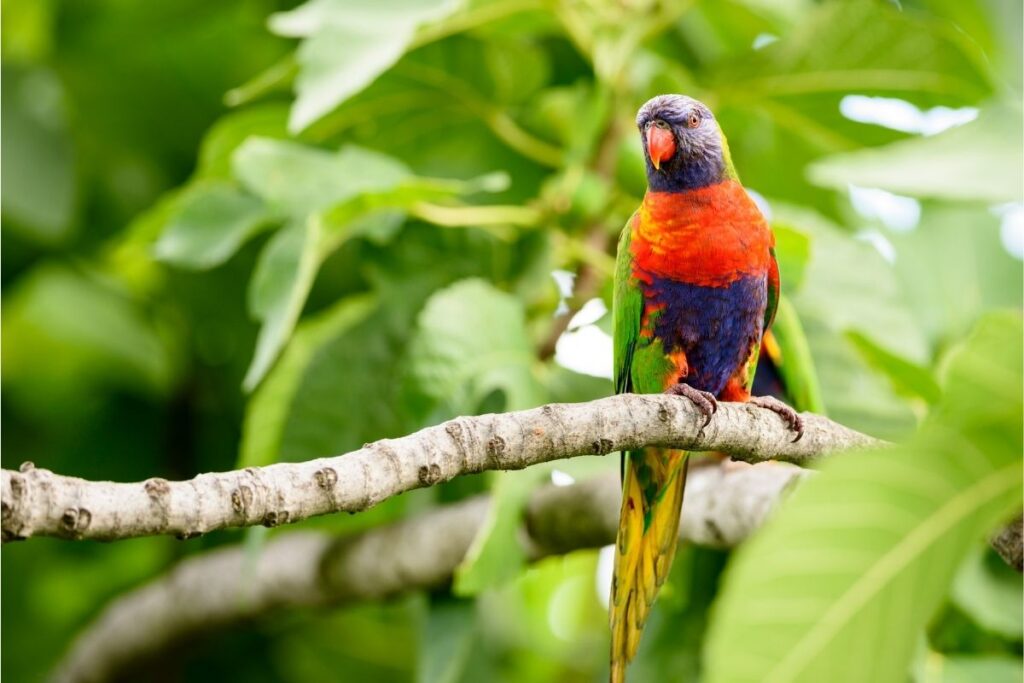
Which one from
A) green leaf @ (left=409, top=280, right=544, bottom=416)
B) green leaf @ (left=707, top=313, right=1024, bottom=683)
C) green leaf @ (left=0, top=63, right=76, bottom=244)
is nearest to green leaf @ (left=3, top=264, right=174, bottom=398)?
green leaf @ (left=0, top=63, right=76, bottom=244)

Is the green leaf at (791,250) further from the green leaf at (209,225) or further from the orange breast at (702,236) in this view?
the green leaf at (209,225)

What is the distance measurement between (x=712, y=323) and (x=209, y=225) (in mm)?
1214

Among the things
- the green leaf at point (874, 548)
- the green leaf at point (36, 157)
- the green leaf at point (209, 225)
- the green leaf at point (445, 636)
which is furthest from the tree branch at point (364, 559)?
the green leaf at point (36, 157)

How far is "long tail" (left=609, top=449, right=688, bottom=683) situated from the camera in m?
1.34

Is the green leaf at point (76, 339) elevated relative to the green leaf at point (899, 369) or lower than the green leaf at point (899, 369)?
lower

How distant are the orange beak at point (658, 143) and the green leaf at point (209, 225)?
109 cm

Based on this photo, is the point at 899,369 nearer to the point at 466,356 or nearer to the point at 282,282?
the point at 466,356

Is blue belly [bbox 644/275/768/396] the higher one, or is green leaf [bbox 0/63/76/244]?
blue belly [bbox 644/275/768/396]

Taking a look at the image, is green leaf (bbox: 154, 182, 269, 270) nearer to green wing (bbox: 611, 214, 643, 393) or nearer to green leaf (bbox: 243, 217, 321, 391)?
green leaf (bbox: 243, 217, 321, 391)

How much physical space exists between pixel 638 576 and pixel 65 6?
8.83 ft

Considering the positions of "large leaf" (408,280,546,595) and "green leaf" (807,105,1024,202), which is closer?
"green leaf" (807,105,1024,202)

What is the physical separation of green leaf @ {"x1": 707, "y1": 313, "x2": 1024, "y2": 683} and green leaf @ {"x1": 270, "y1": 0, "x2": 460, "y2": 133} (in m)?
1.32

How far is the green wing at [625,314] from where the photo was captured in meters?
1.64

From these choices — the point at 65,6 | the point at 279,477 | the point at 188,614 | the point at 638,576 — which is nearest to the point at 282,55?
the point at 65,6
